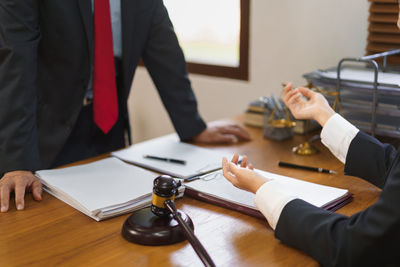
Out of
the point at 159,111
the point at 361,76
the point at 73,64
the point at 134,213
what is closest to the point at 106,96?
the point at 73,64

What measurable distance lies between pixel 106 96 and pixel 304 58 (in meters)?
0.95

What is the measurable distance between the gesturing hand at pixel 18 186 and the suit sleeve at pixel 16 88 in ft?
0.16

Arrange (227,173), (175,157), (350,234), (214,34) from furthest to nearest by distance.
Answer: (214,34)
(175,157)
(227,173)
(350,234)

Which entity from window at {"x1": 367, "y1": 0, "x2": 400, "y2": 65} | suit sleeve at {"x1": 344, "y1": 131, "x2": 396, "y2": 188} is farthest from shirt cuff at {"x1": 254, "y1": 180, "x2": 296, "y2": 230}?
window at {"x1": 367, "y1": 0, "x2": 400, "y2": 65}

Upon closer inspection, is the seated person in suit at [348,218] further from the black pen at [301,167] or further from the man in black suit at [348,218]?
the black pen at [301,167]

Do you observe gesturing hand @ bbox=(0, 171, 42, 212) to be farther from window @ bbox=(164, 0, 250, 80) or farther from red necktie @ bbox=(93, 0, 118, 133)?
window @ bbox=(164, 0, 250, 80)

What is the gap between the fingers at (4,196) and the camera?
3.72ft

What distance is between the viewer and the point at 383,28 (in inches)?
69.1

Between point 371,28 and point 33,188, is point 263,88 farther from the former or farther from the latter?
point 33,188

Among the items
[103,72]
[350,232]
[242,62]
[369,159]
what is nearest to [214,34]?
[242,62]

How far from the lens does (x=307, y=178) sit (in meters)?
1.32

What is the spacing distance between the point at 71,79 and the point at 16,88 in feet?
0.89

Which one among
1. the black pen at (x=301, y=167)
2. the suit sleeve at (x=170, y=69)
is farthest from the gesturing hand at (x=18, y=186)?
the black pen at (x=301, y=167)

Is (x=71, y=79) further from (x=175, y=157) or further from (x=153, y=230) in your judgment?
(x=153, y=230)
